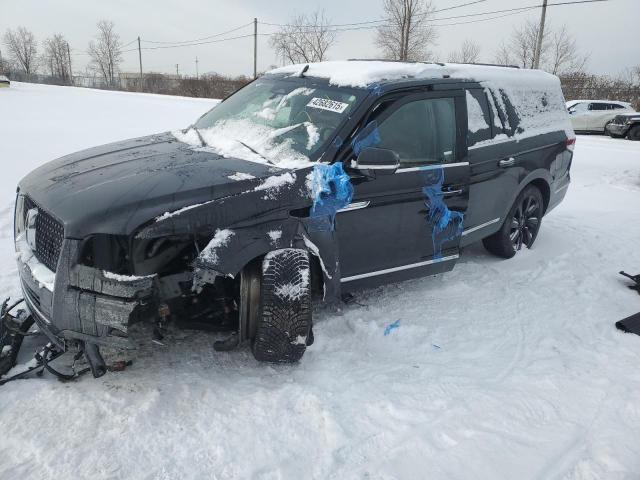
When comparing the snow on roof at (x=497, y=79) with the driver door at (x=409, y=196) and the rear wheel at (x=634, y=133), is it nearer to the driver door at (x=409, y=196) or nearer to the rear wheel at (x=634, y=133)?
the driver door at (x=409, y=196)

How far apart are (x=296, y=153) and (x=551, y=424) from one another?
225 centimetres

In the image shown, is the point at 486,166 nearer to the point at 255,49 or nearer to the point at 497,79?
the point at 497,79

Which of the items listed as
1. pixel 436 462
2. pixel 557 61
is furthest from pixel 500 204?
pixel 557 61

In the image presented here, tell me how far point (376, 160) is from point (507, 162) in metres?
2.01

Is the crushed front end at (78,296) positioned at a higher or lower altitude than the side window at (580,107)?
lower

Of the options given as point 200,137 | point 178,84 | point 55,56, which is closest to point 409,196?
point 200,137

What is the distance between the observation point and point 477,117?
432 cm

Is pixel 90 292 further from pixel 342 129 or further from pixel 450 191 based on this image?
pixel 450 191

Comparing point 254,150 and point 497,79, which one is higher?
point 497,79

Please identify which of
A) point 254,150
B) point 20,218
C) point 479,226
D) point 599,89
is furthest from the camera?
point 599,89

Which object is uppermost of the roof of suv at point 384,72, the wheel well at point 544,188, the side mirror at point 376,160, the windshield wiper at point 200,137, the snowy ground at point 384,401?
the roof of suv at point 384,72

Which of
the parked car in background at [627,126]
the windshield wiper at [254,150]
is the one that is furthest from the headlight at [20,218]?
the parked car in background at [627,126]

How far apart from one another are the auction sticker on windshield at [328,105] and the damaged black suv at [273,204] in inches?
1.7

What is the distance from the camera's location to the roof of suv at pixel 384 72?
366 centimetres
